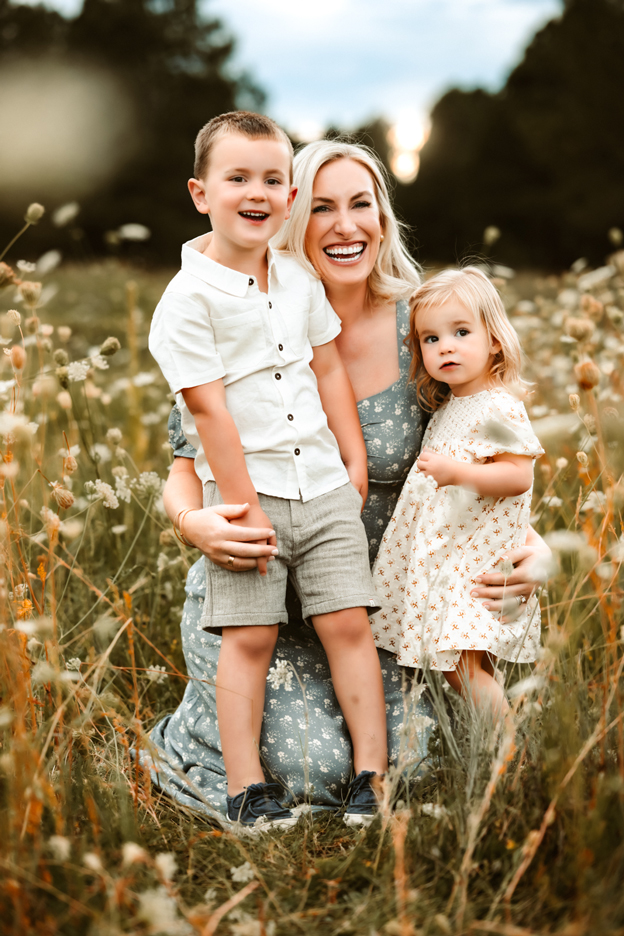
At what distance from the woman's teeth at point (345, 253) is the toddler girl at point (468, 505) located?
26 cm

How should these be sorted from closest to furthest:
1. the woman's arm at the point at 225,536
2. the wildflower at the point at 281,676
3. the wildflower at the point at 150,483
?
the woman's arm at the point at 225,536 < the wildflower at the point at 281,676 < the wildflower at the point at 150,483

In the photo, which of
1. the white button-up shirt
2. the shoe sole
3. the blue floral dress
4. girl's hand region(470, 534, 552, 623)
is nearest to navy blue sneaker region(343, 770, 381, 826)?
the shoe sole

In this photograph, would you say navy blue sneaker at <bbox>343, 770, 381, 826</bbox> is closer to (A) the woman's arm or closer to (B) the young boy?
(B) the young boy

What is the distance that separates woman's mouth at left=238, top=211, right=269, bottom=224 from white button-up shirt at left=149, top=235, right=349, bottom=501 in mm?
126

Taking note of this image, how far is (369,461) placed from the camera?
7.31 feet

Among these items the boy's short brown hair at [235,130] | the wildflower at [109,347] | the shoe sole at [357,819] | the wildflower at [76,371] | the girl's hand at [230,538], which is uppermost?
the boy's short brown hair at [235,130]

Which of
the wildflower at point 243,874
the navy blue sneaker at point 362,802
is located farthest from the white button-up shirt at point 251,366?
the wildflower at point 243,874

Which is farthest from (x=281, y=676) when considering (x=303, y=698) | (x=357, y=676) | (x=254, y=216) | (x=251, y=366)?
(x=254, y=216)

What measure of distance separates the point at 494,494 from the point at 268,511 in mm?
529

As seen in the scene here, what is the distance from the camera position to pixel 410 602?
1977mm

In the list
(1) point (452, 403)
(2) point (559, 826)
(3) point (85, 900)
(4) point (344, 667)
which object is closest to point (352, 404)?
(1) point (452, 403)

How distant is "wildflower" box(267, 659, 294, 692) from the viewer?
2.10 m

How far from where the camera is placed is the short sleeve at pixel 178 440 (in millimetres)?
2246

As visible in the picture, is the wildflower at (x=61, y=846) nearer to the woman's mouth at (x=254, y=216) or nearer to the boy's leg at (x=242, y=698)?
the boy's leg at (x=242, y=698)
